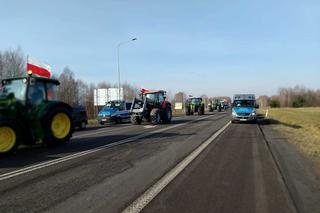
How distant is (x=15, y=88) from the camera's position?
12.5m

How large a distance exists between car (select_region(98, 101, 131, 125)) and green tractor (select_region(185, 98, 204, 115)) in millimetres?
16111

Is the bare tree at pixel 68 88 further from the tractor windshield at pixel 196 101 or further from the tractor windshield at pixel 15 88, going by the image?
the tractor windshield at pixel 15 88

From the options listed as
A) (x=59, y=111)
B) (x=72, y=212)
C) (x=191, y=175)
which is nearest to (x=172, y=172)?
(x=191, y=175)

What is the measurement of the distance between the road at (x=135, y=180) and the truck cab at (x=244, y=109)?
45.8ft

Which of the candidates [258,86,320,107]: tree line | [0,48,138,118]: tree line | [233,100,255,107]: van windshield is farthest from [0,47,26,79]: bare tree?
[258,86,320,107]: tree line

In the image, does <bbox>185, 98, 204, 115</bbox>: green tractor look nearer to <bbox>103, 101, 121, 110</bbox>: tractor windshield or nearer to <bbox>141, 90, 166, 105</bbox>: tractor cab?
<bbox>103, 101, 121, 110</bbox>: tractor windshield

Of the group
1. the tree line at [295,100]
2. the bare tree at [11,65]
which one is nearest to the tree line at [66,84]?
the bare tree at [11,65]

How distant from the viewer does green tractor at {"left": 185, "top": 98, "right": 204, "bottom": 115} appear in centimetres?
4703

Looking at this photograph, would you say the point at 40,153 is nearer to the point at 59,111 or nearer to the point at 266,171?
the point at 59,111

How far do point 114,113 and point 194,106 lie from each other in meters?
19.7

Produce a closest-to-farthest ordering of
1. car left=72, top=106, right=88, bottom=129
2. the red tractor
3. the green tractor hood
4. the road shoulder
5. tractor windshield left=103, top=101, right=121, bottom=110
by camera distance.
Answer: the road shoulder < the green tractor hood < car left=72, top=106, right=88, bottom=129 < the red tractor < tractor windshield left=103, top=101, right=121, bottom=110

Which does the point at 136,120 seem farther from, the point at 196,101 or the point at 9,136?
the point at 196,101

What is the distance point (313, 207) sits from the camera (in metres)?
5.94

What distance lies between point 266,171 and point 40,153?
685 centimetres
